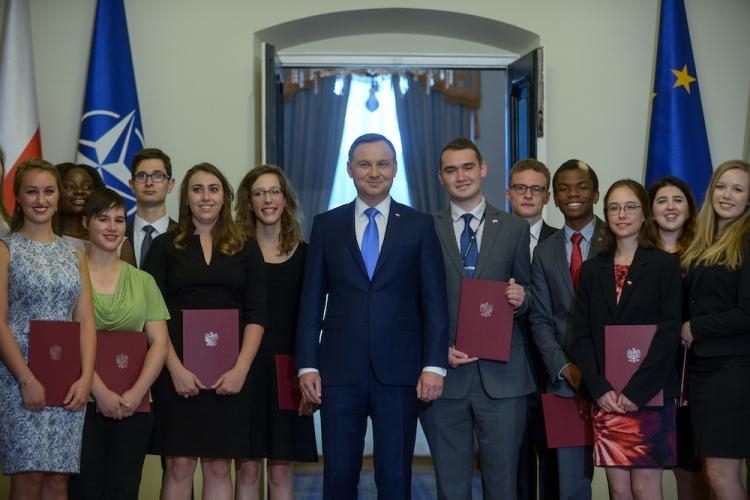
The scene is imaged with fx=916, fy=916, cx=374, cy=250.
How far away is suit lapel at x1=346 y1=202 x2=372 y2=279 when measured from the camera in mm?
3410

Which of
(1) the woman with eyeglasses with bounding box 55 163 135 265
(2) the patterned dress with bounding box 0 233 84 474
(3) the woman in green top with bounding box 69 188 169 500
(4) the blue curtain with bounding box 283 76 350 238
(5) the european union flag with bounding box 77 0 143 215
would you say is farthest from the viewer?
(4) the blue curtain with bounding box 283 76 350 238

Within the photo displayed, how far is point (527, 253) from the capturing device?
12.2ft

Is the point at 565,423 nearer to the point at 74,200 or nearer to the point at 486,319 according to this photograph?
the point at 486,319

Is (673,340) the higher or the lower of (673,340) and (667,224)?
the lower

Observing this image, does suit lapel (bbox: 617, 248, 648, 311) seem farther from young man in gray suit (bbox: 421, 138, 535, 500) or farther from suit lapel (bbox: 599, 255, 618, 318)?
young man in gray suit (bbox: 421, 138, 535, 500)

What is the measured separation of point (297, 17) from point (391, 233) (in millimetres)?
2763

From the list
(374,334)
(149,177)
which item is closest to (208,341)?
(374,334)

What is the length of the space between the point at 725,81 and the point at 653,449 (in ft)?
10.6

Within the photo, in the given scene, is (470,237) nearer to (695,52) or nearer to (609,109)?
(609,109)

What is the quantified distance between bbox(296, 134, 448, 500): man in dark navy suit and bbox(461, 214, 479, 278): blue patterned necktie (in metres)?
0.24

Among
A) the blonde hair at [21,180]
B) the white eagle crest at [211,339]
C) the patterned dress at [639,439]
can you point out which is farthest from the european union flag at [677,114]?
the blonde hair at [21,180]

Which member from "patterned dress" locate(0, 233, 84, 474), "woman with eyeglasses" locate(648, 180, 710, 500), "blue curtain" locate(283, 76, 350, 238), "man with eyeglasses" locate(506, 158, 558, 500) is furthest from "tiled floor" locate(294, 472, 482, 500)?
"blue curtain" locate(283, 76, 350, 238)

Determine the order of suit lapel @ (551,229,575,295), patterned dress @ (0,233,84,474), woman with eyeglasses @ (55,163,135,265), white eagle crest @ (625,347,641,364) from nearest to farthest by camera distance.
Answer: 1. patterned dress @ (0,233,84,474)
2. white eagle crest @ (625,347,641,364)
3. suit lapel @ (551,229,575,295)
4. woman with eyeglasses @ (55,163,135,265)

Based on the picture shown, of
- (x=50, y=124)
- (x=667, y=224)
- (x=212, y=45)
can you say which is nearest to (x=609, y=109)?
(x=667, y=224)
